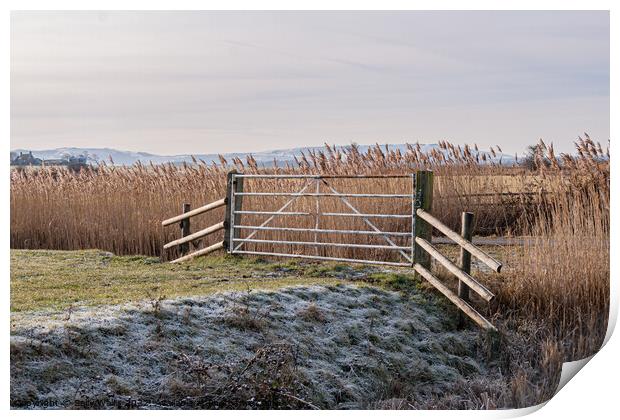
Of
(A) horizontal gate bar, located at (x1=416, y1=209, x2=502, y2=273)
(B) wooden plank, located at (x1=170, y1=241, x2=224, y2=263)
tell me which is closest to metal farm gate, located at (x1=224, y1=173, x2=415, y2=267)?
(B) wooden plank, located at (x1=170, y1=241, x2=224, y2=263)

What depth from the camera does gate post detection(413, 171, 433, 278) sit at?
29.0 ft

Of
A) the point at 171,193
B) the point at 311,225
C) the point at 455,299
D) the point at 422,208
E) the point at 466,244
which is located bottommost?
the point at 455,299

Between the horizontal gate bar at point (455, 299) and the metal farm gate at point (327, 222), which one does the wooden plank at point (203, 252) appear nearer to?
the metal farm gate at point (327, 222)

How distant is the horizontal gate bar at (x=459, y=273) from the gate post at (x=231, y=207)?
2942 millimetres

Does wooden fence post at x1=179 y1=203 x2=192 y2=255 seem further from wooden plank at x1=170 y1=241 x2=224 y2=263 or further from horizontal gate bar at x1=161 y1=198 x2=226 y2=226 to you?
wooden plank at x1=170 y1=241 x2=224 y2=263

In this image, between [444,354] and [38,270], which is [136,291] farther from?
[444,354]

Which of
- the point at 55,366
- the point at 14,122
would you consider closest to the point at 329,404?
the point at 55,366

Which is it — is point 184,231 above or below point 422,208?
below

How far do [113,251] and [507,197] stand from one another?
5.70 m

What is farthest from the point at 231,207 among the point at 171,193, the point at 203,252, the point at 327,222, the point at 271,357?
the point at 271,357

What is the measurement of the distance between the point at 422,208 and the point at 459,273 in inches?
45.0

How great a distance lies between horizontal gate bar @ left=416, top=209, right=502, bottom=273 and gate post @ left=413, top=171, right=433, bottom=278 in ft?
0.39

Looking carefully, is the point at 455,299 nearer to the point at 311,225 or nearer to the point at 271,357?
the point at 271,357

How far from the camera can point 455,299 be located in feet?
26.4
